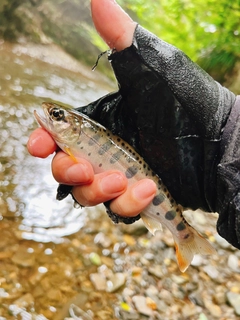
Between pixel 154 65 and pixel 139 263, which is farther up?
pixel 154 65

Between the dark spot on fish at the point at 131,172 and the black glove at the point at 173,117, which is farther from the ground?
the black glove at the point at 173,117

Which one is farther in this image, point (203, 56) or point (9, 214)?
point (203, 56)

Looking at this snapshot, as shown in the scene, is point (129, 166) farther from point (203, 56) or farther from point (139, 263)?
point (203, 56)

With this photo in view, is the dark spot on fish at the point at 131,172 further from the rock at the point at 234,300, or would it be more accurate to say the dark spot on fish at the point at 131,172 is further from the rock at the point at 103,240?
the rock at the point at 234,300

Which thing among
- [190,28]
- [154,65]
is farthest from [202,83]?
[190,28]

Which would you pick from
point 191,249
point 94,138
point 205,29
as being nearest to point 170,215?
point 191,249

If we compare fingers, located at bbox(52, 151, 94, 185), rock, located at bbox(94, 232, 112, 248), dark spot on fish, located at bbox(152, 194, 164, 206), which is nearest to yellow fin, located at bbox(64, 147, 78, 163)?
fingers, located at bbox(52, 151, 94, 185)

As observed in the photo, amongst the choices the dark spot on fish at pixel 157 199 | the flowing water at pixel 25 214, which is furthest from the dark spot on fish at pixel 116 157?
the flowing water at pixel 25 214
